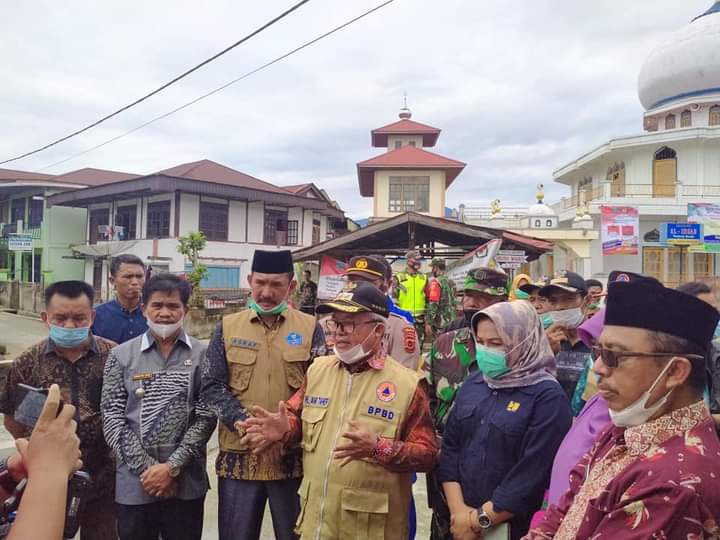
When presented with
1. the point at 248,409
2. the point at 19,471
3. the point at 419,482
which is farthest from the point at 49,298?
the point at 419,482

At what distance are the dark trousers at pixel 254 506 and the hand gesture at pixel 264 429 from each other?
44 cm

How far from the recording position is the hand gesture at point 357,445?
7.41ft

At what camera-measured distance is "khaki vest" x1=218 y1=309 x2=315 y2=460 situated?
9.55ft

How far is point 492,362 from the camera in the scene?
97.0 inches

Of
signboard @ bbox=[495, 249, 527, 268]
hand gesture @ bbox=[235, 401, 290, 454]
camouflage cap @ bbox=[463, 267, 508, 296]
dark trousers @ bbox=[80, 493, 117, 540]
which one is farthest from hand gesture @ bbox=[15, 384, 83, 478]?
signboard @ bbox=[495, 249, 527, 268]

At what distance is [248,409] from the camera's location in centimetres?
286

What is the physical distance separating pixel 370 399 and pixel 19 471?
1429 millimetres

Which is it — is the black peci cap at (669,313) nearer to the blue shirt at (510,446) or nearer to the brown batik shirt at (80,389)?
the blue shirt at (510,446)

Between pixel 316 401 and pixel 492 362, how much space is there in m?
0.90

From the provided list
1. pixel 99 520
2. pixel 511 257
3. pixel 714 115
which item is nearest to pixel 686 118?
pixel 714 115

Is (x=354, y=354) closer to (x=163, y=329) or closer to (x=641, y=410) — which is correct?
(x=163, y=329)

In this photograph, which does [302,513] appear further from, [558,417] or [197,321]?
[197,321]

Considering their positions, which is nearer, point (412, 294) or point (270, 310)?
point (270, 310)

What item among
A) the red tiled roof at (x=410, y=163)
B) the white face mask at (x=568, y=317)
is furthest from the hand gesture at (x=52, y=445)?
the red tiled roof at (x=410, y=163)
